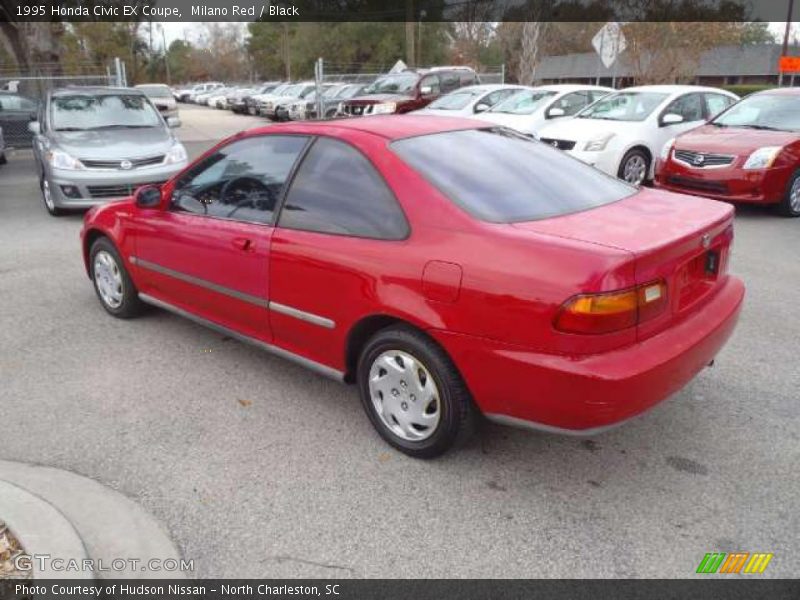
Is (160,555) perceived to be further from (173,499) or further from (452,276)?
(452,276)

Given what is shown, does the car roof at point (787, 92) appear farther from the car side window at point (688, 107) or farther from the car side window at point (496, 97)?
the car side window at point (496, 97)

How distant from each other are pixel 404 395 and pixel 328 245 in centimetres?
83

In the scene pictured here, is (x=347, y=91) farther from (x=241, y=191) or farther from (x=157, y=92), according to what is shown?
(x=241, y=191)

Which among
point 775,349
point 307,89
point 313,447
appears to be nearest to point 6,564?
point 313,447

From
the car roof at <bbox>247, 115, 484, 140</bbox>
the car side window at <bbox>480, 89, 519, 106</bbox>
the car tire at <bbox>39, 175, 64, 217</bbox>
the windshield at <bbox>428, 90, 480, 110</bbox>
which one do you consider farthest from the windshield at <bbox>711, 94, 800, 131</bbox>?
the car tire at <bbox>39, 175, 64, 217</bbox>

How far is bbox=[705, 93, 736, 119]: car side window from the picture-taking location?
11.2m

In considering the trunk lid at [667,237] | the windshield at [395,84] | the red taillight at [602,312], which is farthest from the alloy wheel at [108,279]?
the windshield at [395,84]

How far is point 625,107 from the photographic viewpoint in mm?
10930

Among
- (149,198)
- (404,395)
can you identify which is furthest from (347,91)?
(404,395)

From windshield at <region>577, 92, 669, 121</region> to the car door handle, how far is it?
8.48m

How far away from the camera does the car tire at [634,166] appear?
32.9ft

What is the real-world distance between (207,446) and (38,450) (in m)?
0.83

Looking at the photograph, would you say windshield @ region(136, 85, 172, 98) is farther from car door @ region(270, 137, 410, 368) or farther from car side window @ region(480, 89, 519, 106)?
car door @ region(270, 137, 410, 368)

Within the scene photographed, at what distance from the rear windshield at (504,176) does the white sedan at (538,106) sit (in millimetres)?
8314
